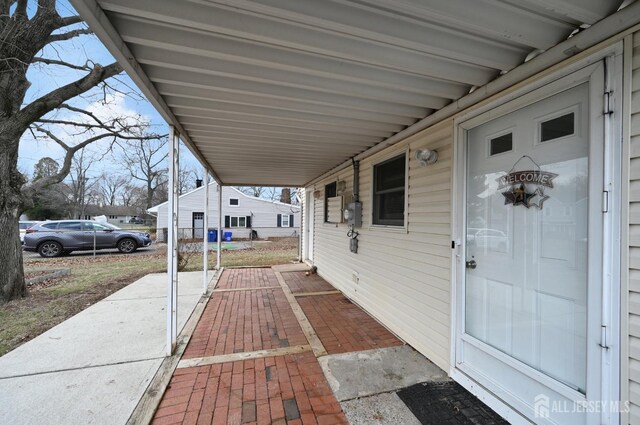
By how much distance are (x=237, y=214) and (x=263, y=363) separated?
1777 cm

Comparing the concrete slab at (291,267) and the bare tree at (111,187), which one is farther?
the bare tree at (111,187)

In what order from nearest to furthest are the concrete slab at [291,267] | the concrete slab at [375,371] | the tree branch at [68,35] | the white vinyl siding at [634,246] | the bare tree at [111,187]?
the white vinyl siding at [634,246] → the concrete slab at [375,371] → the tree branch at [68,35] → the concrete slab at [291,267] → the bare tree at [111,187]

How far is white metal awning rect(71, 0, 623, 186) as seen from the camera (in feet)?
4.40

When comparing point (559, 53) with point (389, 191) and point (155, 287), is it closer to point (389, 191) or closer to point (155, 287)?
point (389, 191)

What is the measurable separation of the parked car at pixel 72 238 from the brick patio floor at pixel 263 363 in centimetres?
859

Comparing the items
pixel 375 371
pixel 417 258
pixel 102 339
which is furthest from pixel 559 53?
pixel 102 339

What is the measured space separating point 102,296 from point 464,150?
620 cm

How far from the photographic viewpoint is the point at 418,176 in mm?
3055

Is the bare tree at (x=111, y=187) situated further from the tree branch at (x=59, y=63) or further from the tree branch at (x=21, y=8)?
the tree branch at (x=21, y=8)

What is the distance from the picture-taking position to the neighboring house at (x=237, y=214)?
59.3ft

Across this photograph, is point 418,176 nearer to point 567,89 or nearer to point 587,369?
point 567,89

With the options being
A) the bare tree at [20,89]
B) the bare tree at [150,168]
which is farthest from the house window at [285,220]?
the bare tree at [20,89]

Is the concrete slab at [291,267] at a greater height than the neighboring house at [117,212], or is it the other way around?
the neighboring house at [117,212]

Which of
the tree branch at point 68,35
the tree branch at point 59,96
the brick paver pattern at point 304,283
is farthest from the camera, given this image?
the brick paver pattern at point 304,283
